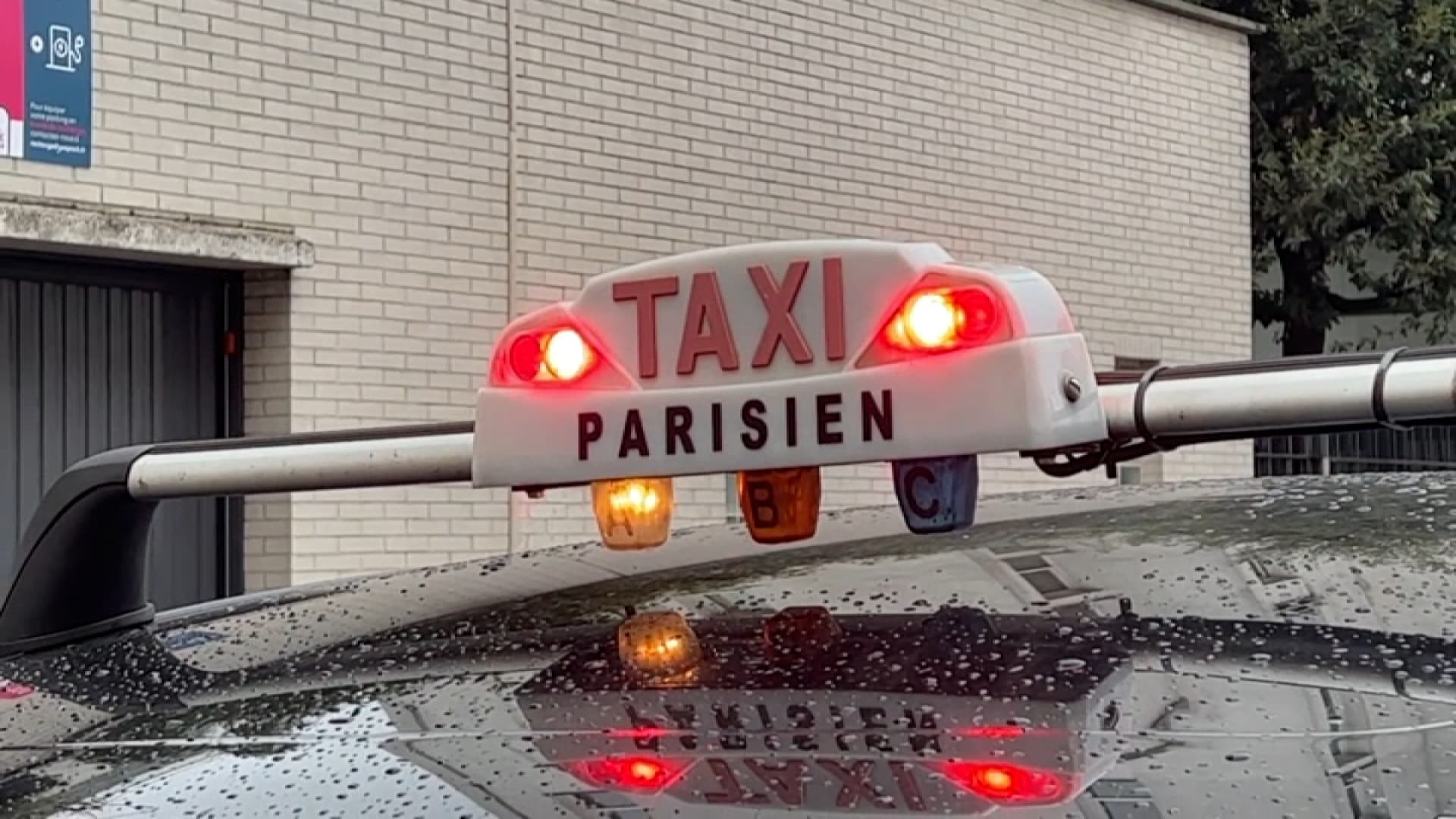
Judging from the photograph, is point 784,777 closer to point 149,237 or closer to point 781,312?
point 781,312

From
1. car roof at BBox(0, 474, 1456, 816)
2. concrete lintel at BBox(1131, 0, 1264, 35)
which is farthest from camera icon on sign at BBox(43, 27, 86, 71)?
concrete lintel at BBox(1131, 0, 1264, 35)

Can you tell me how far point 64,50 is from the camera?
282 inches

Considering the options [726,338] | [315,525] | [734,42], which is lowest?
[315,525]

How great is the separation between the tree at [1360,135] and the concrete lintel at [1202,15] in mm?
1377

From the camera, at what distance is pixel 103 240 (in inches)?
283

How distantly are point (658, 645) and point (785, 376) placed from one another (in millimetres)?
305

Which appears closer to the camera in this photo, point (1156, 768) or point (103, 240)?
point (1156, 768)

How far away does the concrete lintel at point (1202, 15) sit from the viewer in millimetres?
12586

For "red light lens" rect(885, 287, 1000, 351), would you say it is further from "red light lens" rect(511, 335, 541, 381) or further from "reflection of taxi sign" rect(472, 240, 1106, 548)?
"red light lens" rect(511, 335, 541, 381)

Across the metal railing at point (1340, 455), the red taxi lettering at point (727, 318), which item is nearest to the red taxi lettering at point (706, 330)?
the red taxi lettering at point (727, 318)

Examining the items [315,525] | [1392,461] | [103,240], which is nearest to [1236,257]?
[1392,461]

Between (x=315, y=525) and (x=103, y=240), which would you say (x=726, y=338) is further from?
(x=315, y=525)

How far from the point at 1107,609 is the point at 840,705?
35 centimetres

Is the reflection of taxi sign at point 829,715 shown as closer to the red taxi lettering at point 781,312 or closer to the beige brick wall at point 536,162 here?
the red taxi lettering at point 781,312
